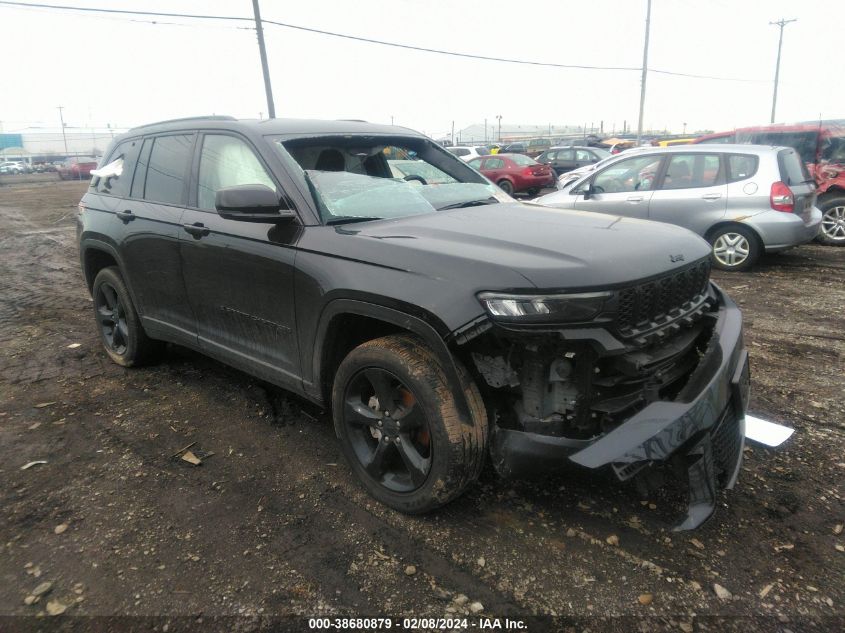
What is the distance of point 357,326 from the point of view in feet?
9.49

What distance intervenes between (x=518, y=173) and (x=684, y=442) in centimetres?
1671

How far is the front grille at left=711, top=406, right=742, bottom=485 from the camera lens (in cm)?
243

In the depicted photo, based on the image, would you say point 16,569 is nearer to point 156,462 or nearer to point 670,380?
point 156,462

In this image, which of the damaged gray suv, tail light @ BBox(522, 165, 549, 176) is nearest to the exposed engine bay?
the damaged gray suv

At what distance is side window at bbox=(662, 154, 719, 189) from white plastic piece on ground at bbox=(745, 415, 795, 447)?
17.0 ft

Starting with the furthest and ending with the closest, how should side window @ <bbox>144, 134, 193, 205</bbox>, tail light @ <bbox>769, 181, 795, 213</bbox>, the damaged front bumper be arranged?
tail light @ <bbox>769, 181, 795, 213</bbox> < side window @ <bbox>144, 134, 193, 205</bbox> < the damaged front bumper

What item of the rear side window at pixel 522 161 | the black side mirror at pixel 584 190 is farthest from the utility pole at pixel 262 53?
the black side mirror at pixel 584 190

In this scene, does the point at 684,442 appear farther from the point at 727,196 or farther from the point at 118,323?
the point at 727,196

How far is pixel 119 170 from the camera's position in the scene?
4.41 meters

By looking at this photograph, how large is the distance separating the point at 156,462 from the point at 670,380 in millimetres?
2684

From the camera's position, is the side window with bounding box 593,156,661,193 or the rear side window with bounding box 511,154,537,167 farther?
the rear side window with bounding box 511,154,537,167

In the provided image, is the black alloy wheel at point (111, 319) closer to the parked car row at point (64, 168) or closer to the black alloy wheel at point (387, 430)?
the black alloy wheel at point (387, 430)

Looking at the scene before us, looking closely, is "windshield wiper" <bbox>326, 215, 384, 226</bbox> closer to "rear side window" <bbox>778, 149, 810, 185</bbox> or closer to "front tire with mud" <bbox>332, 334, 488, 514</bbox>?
"front tire with mud" <bbox>332, 334, 488, 514</bbox>

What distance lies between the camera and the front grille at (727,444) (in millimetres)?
2428
